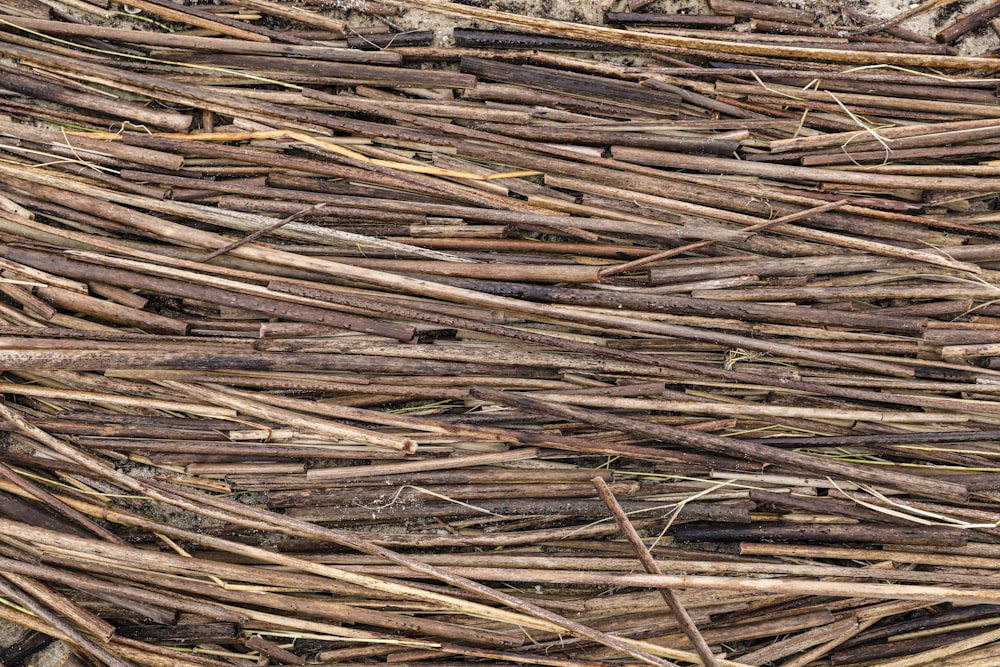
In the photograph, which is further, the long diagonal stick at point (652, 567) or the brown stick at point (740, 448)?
the brown stick at point (740, 448)

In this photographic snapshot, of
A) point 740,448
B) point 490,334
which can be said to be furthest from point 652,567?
point 490,334

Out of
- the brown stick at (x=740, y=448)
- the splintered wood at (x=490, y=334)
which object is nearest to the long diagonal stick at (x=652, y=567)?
the splintered wood at (x=490, y=334)

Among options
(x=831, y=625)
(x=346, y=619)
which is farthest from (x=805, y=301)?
(x=346, y=619)

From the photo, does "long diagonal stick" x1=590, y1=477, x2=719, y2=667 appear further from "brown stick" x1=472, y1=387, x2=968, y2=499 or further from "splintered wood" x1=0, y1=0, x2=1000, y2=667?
"brown stick" x1=472, y1=387, x2=968, y2=499

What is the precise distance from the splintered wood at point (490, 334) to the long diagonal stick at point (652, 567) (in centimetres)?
10

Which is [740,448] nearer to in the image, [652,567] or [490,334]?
[652,567]

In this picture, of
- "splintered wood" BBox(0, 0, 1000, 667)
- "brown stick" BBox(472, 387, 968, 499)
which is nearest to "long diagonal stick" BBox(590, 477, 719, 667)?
"splintered wood" BBox(0, 0, 1000, 667)

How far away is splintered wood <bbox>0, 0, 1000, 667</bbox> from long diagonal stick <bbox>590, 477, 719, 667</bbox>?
0.33ft

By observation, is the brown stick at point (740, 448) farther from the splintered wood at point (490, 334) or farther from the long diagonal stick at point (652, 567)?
the long diagonal stick at point (652, 567)

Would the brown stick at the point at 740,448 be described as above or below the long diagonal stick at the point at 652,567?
above

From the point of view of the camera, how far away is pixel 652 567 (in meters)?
2.28

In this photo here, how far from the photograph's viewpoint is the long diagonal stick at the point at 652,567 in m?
2.21

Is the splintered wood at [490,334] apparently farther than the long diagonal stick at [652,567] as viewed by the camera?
Yes

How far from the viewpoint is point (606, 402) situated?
8.13 feet
